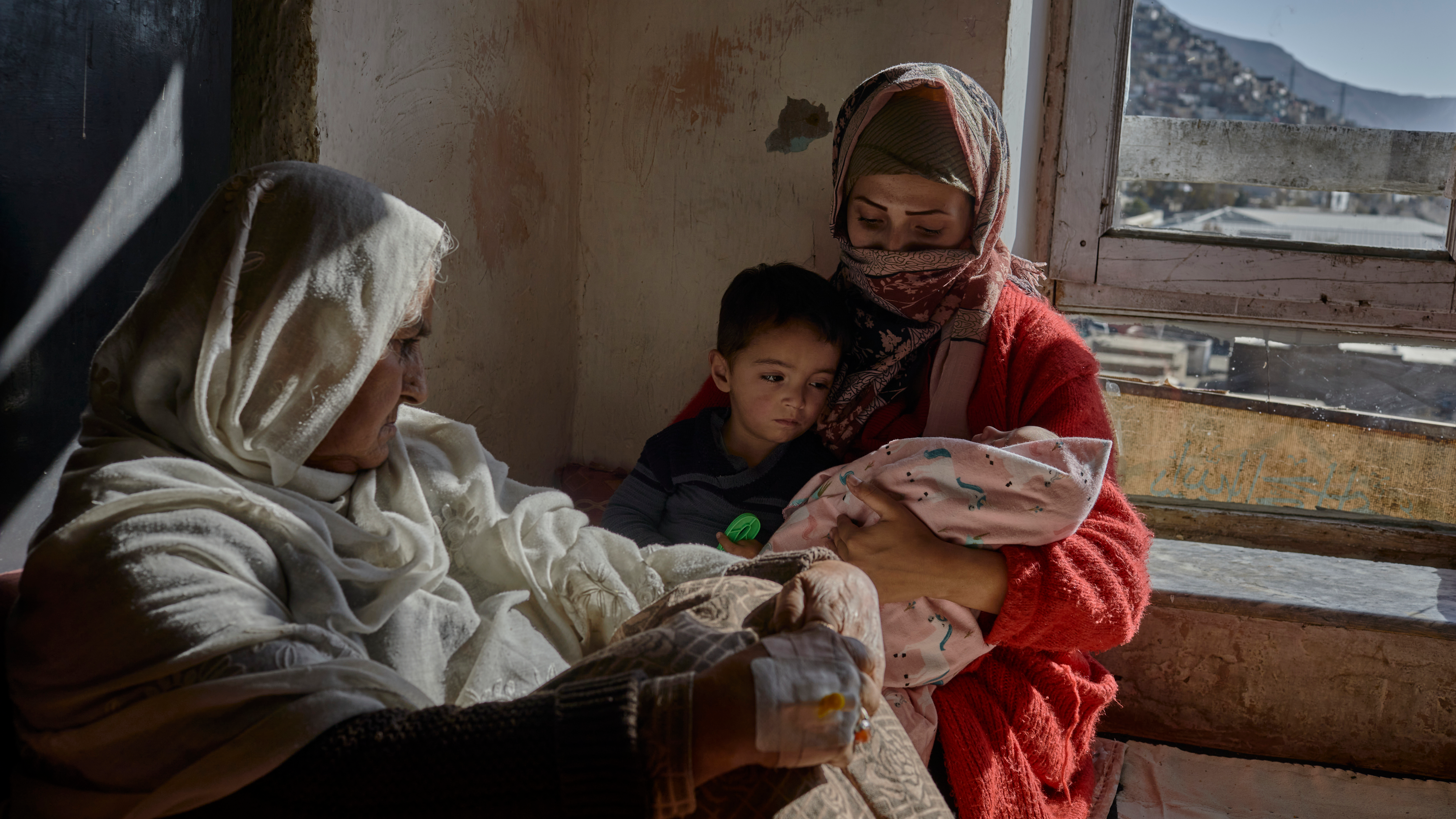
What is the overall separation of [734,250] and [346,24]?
4.17 feet

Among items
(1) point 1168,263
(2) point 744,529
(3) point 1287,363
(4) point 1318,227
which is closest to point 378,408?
(2) point 744,529

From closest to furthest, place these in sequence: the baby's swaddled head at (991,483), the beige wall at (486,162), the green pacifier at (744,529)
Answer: the baby's swaddled head at (991,483) → the beige wall at (486,162) → the green pacifier at (744,529)

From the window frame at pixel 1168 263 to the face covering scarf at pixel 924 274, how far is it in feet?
2.59

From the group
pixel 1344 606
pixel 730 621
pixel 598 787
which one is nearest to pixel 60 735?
pixel 598 787

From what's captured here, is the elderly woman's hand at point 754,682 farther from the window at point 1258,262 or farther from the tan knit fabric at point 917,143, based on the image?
the window at point 1258,262

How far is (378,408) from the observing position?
1463 mm

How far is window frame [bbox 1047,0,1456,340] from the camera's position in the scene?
2834 mm

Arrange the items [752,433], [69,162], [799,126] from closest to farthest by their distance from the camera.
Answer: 1. [69,162]
2. [752,433]
3. [799,126]

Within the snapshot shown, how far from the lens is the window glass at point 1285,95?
282 centimetres

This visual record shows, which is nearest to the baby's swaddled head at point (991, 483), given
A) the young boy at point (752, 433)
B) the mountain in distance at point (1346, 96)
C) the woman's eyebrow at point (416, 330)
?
the young boy at point (752, 433)

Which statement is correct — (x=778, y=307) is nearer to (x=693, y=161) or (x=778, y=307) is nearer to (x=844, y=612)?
(x=693, y=161)

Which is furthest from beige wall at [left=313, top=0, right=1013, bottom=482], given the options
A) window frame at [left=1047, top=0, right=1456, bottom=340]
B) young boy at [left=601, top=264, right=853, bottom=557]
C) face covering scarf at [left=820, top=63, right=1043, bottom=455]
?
young boy at [left=601, top=264, right=853, bottom=557]

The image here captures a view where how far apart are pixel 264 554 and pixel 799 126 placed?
6.57 ft

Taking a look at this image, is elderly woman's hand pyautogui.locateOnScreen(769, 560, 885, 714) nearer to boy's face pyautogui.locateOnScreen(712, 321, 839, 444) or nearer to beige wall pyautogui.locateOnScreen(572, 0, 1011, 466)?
boy's face pyautogui.locateOnScreen(712, 321, 839, 444)
